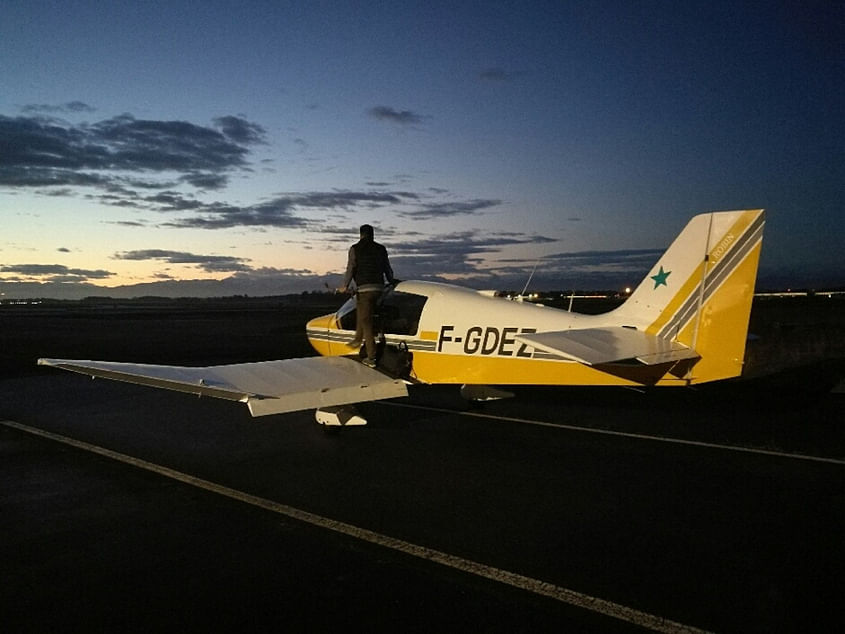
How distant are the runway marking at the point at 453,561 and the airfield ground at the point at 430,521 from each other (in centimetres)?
2

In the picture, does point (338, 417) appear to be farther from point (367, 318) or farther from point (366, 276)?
point (366, 276)

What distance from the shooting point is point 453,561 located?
178 inches

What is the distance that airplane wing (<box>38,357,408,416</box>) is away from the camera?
682 centimetres

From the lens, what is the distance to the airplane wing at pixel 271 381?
6816mm

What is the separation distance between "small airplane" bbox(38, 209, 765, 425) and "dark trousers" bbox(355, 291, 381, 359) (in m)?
0.31

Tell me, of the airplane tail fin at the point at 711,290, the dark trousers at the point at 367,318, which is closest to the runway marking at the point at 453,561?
the dark trousers at the point at 367,318

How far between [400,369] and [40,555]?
5246 millimetres

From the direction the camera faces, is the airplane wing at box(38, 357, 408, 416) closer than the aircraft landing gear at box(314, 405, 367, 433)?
Yes

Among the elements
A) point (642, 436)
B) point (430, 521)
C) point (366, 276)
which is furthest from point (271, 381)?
point (642, 436)

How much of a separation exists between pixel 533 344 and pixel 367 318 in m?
2.93

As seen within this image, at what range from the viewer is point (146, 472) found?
711cm

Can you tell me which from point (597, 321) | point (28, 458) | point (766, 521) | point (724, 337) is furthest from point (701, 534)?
point (28, 458)

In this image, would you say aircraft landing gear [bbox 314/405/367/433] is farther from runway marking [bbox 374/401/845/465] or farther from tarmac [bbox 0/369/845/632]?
runway marking [bbox 374/401/845/465]

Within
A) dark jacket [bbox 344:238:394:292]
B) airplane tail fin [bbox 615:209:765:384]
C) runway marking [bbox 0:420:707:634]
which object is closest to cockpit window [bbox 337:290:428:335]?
dark jacket [bbox 344:238:394:292]
